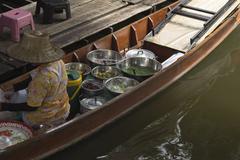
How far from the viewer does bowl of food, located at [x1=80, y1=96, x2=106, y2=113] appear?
19.2ft

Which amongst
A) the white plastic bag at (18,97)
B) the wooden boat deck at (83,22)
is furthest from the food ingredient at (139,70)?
the white plastic bag at (18,97)

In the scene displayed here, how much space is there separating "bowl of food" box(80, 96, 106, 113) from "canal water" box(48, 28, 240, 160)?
1.42 feet

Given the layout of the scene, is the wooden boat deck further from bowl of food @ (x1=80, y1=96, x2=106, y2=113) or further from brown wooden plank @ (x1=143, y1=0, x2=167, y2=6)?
bowl of food @ (x1=80, y1=96, x2=106, y2=113)

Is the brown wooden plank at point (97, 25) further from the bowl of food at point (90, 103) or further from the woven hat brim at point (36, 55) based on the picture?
the woven hat brim at point (36, 55)

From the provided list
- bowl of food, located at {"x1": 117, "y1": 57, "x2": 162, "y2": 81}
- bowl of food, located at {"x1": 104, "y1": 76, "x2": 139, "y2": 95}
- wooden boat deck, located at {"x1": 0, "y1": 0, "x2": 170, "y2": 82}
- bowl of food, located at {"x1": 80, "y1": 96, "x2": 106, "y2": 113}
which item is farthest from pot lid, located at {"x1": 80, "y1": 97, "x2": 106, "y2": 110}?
wooden boat deck, located at {"x1": 0, "y1": 0, "x2": 170, "y2": 82}

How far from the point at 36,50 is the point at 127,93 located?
1735 mm

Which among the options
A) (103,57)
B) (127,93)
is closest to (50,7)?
(103,57)

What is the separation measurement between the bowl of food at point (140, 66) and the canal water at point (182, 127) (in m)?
0.46

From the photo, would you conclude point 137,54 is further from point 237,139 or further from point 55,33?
point 237,139

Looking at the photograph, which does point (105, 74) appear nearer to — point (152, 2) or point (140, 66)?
point (140, 66)

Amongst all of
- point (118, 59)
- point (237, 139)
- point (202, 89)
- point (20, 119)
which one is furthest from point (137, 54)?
point (20, 119)

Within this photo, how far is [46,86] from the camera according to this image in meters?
4.69

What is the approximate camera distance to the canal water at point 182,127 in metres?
5.99

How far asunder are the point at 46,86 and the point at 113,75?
2.15 m
